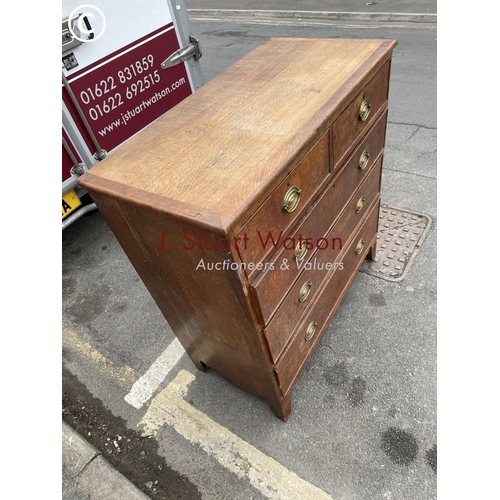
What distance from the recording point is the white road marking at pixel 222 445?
209 cm

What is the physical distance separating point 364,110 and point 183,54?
227cm

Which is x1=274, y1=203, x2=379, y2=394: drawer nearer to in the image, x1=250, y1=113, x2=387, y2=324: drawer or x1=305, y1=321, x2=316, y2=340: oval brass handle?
x1=305, y1=321, x2=316, y2=340: oval brass handle

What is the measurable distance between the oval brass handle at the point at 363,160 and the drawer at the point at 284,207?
48 centimetres

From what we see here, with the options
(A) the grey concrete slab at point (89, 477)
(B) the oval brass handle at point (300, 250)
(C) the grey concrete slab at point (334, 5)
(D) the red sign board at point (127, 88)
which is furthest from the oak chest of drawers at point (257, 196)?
(C) the grey concrete slab at point (334, 5)

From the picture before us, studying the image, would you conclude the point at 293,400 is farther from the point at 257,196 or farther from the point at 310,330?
the point at 257,196

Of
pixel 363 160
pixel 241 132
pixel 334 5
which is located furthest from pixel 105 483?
pixel 334 5

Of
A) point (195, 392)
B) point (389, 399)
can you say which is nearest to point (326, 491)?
point (389, 399)

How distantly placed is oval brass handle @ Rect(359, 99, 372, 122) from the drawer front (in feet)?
1.55

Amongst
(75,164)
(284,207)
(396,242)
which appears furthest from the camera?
(396,242)

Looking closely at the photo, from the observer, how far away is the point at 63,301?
341 centimetres

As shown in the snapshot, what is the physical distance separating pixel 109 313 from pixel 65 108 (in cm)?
170

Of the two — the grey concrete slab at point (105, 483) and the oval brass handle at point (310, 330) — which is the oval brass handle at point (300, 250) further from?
the grey concrete slab at point (105, 483)

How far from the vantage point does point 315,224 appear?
1799mm

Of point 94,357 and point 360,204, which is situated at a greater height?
point 360,204
